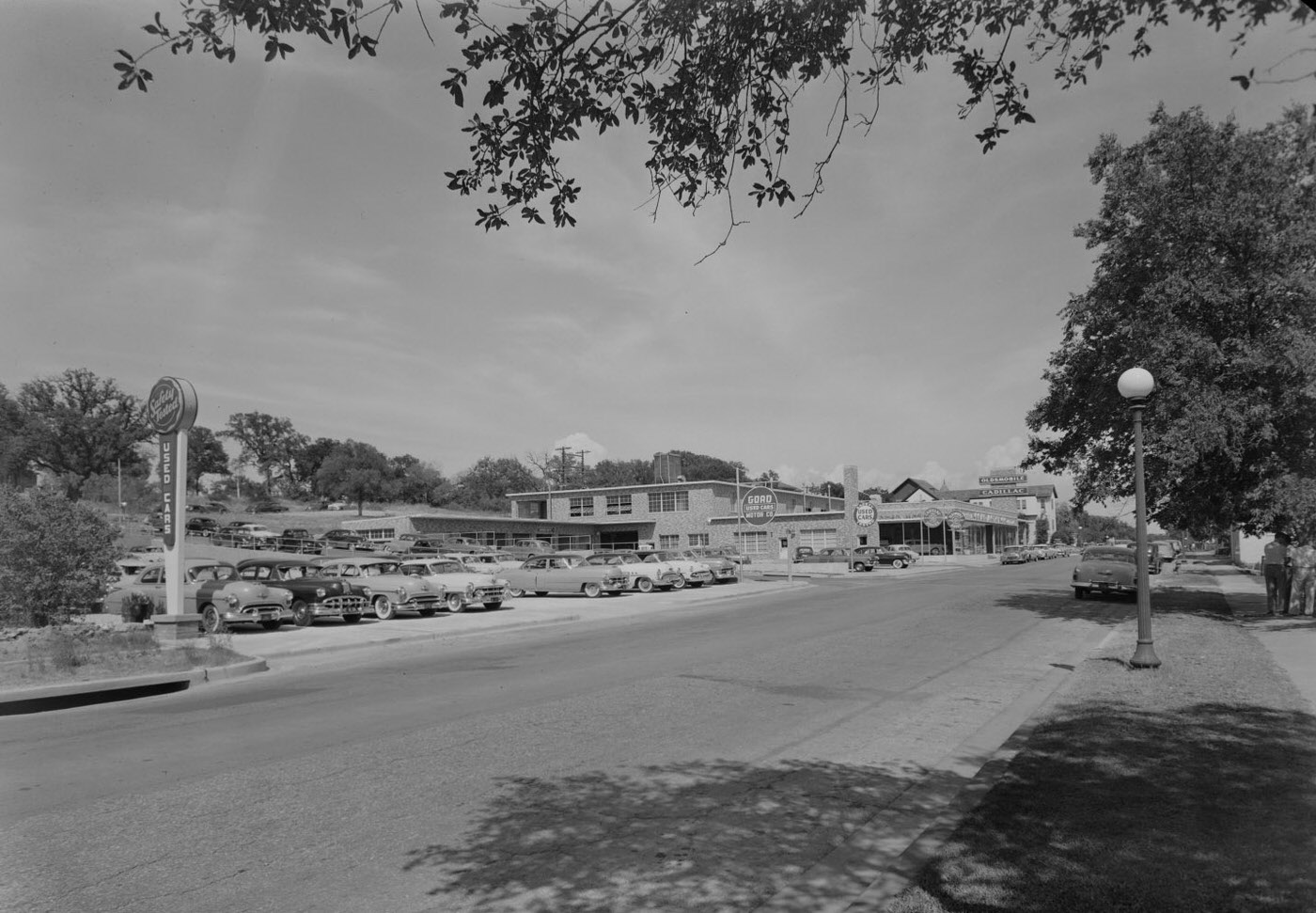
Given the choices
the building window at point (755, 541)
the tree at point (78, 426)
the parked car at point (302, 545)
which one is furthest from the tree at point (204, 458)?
the building window at point (755, 541)

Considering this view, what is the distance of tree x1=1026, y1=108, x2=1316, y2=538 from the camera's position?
52.3ft

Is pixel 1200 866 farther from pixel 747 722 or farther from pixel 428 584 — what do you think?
pixel 428 584

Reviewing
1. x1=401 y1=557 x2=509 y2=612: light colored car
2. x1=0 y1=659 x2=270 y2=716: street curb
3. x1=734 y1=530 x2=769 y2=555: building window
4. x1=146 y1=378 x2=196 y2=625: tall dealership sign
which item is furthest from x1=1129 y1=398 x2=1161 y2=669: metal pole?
x1=734 y1=530 x2=769 y2=555: building window

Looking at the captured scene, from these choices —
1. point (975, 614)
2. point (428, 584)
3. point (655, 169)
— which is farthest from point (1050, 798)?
point (428, 584)

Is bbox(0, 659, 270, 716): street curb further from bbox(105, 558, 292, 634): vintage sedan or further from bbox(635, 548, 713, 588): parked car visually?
bbox(635, 548, 713, 588): parked car

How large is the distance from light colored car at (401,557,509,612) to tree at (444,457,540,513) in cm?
10266

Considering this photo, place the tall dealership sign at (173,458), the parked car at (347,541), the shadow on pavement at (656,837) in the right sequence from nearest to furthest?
the shadow on pavement at (656,837)
the tall dealership sign at (173,458)
the parked car at (347,541)

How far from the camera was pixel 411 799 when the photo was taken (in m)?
5.95

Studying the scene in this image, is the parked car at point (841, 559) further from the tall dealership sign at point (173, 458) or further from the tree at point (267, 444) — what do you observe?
the tree at point (267, 444)

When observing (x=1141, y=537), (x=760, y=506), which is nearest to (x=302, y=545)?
(x=760, y=506)

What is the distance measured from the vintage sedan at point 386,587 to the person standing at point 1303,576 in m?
18.9

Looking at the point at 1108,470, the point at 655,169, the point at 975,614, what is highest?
→ the point at 655,169

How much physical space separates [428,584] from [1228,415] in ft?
58.8

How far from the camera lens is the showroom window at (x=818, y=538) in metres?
67.9
